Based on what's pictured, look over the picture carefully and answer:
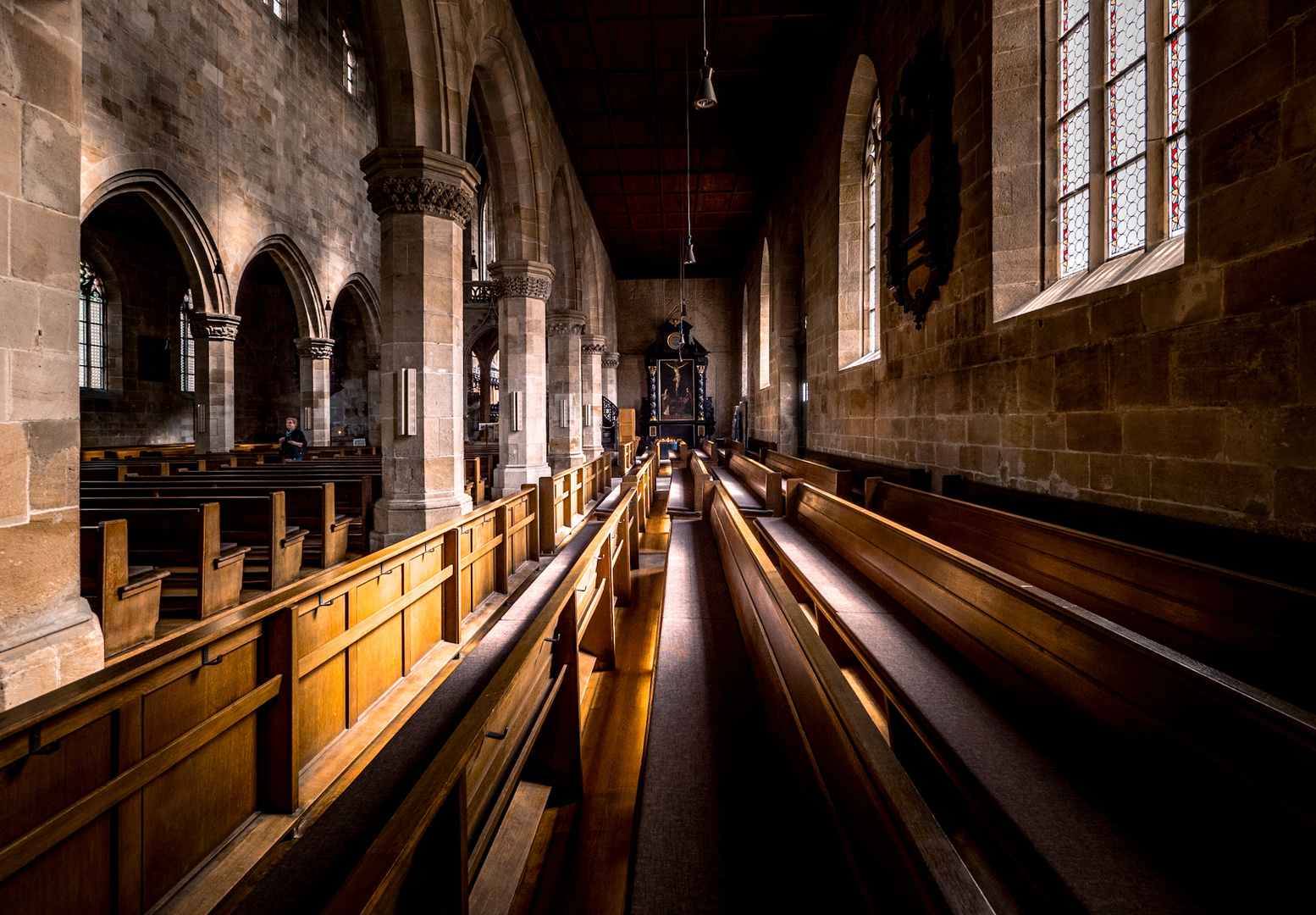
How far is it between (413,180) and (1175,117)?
219 inches

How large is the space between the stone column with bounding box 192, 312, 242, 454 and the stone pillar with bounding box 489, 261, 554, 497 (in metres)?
6.02

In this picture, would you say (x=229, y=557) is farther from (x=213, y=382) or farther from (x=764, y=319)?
(x=764, y=319)

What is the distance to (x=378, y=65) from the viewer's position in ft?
17.7

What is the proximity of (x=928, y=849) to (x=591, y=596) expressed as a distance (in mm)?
2361

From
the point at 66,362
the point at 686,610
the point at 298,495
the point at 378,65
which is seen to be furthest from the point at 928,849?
the point at 378,65

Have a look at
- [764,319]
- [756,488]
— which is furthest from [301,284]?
[756,488]

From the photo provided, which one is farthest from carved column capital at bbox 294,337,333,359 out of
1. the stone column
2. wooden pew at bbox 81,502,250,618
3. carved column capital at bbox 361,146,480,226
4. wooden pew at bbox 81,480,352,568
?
wooden pew at bbox 81,502,250,618

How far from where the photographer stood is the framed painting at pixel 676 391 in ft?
68.4

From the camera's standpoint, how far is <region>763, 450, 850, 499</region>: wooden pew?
18.6 feet

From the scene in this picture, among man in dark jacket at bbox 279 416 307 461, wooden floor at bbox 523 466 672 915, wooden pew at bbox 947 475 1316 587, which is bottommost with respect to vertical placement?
wooden floor at bbox 523 466 672 915

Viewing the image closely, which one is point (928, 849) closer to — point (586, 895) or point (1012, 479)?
point (586, 895)

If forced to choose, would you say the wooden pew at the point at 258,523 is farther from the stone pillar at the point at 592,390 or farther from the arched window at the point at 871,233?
the stone pillar at the point at 592,390

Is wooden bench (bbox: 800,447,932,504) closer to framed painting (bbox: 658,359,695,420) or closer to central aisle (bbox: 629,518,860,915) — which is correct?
central aisle (bbox: 629,518,860,915)

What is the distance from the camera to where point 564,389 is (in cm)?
1200
